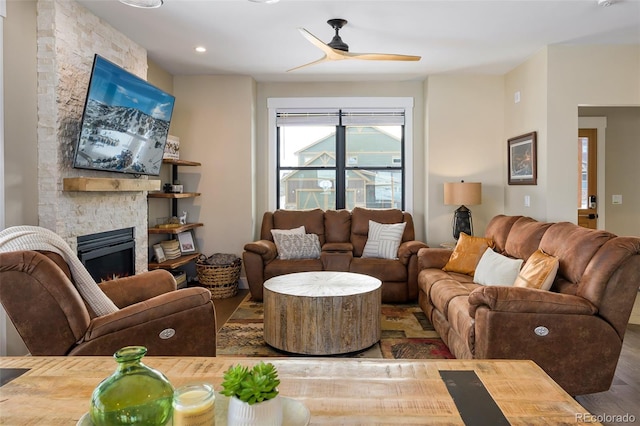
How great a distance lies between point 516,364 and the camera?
1318mm

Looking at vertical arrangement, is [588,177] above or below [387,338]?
above

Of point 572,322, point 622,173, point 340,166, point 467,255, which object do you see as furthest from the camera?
point 622,173

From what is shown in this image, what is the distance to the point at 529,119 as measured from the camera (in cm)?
468

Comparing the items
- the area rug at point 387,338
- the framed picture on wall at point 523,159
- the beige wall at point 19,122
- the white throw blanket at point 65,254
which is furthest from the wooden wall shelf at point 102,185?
the framed picture on wall at point 523,159

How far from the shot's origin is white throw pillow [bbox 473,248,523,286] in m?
3.21

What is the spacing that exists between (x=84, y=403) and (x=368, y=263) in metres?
3.80

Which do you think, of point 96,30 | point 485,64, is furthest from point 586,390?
point 96,30

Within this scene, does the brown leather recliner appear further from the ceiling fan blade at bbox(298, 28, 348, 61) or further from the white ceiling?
the white ceiling

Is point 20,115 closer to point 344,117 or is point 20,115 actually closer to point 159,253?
point 159,253

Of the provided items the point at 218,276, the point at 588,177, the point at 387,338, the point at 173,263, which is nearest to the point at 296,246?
the point at 218,276

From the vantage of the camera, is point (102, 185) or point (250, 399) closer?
point (250, 399)

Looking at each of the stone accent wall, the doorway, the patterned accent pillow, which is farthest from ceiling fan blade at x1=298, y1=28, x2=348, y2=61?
the doorway

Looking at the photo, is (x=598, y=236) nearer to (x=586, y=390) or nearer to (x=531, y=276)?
(x=531, y=276)

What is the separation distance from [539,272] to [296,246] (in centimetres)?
272
